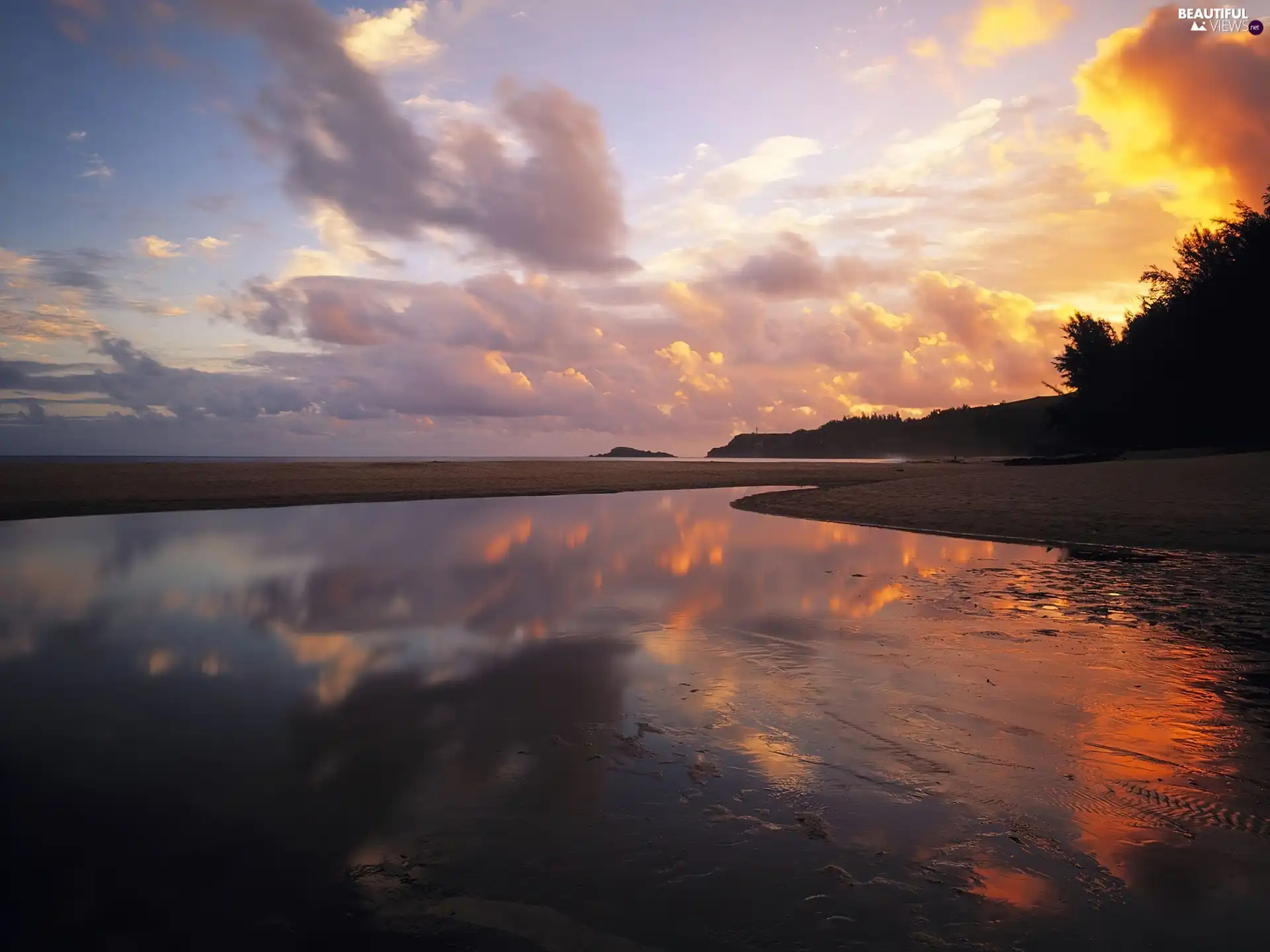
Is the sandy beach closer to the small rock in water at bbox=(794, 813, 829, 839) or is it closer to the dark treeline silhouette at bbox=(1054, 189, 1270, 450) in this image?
the dark treeline silhouette at bbox=(1054, 189, 1270, 450)

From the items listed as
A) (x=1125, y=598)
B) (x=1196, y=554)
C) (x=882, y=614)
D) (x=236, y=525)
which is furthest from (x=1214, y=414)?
(x=236, y=525)

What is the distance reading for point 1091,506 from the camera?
23547 mm

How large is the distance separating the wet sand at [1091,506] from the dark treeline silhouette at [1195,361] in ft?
61.5

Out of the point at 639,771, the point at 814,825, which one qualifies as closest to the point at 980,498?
the point at 639,771

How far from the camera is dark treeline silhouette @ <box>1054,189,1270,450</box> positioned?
4138cm

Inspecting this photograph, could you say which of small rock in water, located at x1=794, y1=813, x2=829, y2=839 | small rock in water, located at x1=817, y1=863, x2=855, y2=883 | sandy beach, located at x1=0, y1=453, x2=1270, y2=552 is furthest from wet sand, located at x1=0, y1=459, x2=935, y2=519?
small rock in water, located at x1=817, y1=863, x2=855, y2=883

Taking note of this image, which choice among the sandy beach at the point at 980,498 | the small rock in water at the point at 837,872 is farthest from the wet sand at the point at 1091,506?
the small rock in water at the point at 837,872

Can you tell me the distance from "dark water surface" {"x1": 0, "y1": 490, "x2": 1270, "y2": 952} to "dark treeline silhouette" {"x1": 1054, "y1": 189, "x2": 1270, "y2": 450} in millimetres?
40977

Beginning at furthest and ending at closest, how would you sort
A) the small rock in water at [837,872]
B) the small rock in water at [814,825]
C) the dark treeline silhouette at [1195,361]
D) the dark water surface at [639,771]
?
the dark treeline silhouette at [1195,361], the small rock in water at [814,825], the small rock in water at [837,872], the dark water surface at [639,771]

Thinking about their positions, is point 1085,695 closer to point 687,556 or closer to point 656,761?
point 656,761

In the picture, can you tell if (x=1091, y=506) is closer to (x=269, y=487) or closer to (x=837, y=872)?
(x=837, y=872)

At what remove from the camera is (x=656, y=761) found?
5719 mm

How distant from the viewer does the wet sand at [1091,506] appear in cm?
1930

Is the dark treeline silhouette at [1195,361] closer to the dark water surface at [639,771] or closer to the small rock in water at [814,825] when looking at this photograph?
the dark water surface at [639,771]
